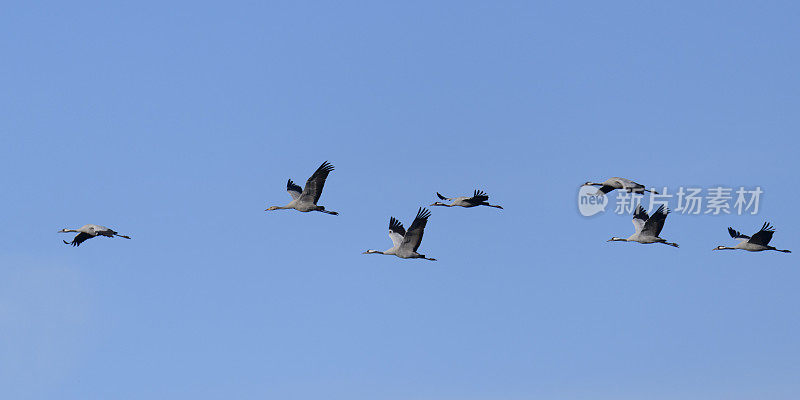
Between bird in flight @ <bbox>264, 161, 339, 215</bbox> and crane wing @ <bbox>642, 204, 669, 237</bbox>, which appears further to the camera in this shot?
crane wing @ <bbox>642, 204, 669, 237</bbox>

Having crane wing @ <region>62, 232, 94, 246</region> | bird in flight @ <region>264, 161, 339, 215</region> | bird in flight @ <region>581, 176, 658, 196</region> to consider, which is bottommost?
crane wing @ <region>62, 232, 94, 246</region>

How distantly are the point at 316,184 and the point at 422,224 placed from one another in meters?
4.17

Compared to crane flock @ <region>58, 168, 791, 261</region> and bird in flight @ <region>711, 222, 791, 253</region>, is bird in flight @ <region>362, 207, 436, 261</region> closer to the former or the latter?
crane flock @ <region>58, 168, 791, 261</region>

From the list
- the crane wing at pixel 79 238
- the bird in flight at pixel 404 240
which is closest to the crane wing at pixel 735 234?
the bird in flight at pixel 404 240

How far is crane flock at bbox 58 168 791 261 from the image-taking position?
47.5 meters

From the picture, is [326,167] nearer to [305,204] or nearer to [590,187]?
[305,204]

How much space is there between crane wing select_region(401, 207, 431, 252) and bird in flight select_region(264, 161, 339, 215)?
10.3ft

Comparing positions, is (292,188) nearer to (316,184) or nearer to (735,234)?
(316,184)

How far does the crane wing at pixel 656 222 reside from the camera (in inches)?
1992

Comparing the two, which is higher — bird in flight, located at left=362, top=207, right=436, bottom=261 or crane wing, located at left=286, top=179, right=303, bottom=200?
crane wing, located at left=286, top=179, right=303, bottom=200

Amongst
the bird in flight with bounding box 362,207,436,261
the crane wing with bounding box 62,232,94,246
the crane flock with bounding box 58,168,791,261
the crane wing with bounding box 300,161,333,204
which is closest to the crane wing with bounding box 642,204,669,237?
the crane flock with bounding box 58,168,791,261

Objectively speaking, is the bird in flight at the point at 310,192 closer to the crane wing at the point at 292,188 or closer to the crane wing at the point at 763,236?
the crane wing at the point at 292,188

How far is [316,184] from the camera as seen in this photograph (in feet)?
156

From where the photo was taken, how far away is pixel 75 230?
50.9 m
